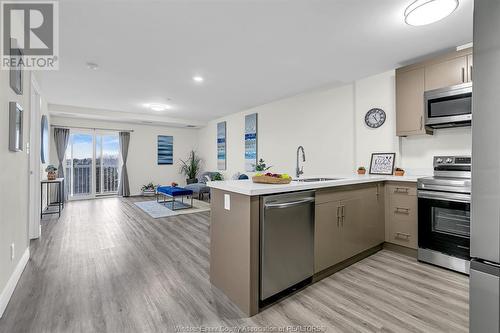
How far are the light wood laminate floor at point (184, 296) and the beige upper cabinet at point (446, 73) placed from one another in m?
2.14

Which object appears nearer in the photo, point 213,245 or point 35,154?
point 213,245

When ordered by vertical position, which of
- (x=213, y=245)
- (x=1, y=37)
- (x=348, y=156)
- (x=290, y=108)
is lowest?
(x=213, y=245)

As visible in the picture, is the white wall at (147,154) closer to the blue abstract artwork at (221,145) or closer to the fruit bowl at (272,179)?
the blue abstract artwork at (221,145)

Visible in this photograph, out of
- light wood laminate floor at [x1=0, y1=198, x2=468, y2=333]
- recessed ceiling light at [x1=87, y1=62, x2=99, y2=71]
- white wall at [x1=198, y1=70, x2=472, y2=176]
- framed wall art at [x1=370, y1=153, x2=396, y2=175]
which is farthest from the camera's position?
framed wall art at [x1=370, y1=153, x2=396, y2=175]

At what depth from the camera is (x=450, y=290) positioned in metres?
2.10

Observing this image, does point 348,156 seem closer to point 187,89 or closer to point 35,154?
point 187,89

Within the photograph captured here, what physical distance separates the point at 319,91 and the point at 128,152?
6.32m

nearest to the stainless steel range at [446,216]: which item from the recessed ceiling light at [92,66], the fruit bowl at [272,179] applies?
the fruit bowl at [272,179]

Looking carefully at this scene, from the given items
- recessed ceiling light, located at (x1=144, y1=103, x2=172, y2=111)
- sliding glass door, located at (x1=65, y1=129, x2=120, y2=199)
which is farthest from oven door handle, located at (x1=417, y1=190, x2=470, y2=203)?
sliding glass door, located at (x1=65, y1=129, x2=120, y2=199)

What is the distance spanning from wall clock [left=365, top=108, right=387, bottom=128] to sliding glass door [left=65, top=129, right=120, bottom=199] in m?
7.37

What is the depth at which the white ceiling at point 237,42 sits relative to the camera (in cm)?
218

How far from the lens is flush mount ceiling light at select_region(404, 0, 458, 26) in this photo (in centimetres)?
200

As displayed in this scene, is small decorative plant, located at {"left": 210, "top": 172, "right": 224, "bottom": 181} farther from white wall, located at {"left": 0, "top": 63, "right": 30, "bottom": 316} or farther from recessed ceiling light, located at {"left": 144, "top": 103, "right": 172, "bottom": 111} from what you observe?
white wall, located at {"left": 0, "top": 63, "right": 30, "bottom": 316}

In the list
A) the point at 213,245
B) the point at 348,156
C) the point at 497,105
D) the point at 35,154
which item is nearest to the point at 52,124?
the point at 35,154
